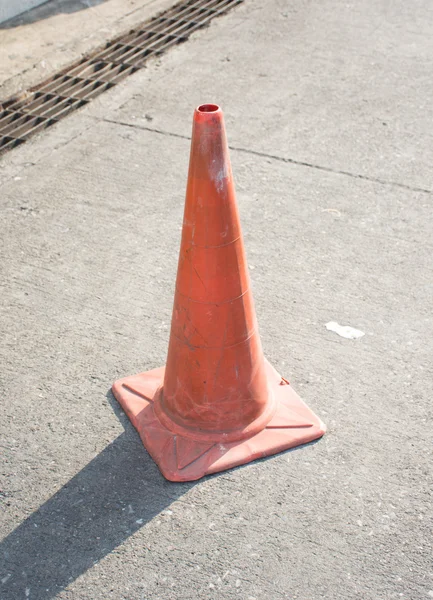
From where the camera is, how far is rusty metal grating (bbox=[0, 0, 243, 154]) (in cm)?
618

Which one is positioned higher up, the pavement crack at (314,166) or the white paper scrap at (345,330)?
the pavement crack at (314,166)

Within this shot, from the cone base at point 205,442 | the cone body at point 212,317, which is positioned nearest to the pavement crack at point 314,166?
the cone base at point 205,442

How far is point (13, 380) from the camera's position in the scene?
3.71 metres

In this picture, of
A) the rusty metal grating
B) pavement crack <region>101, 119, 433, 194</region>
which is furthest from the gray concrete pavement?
the rusty metal grating

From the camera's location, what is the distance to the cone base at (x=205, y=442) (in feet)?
10.5

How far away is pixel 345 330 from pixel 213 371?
1064 mm

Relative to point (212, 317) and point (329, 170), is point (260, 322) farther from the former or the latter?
point (329, 170)

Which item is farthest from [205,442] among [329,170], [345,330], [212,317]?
[329,170]

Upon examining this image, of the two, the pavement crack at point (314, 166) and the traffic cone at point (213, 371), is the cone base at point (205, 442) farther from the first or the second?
the pavement crack at point (314, 166)

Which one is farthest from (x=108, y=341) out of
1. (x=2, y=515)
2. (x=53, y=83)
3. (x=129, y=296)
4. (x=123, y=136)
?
(x=53, y=83)

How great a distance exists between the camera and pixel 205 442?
3.29 m

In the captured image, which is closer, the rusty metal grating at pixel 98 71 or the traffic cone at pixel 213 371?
the traffic cone at pixel 213 371

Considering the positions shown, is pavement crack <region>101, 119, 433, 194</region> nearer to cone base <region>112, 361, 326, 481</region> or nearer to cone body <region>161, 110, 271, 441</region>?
cone base <region>112, 361, 326, 481</region>

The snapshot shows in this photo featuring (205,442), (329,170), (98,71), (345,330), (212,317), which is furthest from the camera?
(98,71)
